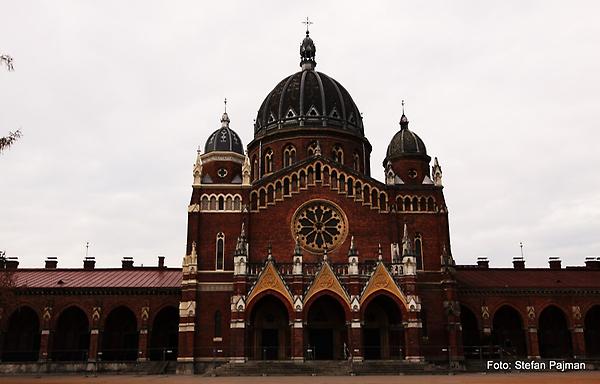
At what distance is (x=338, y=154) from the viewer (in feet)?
203

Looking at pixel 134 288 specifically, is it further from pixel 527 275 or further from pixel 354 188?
pixel 527 275

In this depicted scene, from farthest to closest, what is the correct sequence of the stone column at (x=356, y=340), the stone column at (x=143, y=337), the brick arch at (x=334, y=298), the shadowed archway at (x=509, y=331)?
the shadowed archway at (x=509, y=331) → the stone column at (x=143, y=337) → the brick arch at (x=334, y=298) → the stone column at (x=356, y=340)

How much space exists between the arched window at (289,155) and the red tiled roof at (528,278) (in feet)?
65.3

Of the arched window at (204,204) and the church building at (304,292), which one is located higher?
the arched window at (204,204)

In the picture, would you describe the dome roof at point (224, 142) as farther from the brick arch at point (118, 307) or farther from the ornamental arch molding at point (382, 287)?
the ornamental arch molding at point (382, 287)

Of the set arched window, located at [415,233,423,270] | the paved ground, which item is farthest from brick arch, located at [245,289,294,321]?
arched window, located at [415,233,423,270]

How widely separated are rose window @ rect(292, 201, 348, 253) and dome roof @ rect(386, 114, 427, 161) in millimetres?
11886

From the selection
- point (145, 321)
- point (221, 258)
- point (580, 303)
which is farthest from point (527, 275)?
point (145, 321)

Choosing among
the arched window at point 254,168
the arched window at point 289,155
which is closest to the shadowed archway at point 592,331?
the arched window at point 289,155

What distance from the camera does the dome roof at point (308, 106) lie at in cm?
6256

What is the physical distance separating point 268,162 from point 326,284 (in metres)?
20.6

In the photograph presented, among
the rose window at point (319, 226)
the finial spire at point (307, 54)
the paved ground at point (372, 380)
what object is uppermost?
the finial spire at point (307, 54)

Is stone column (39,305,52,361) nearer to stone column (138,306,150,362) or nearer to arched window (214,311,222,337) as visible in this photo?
stone column (138,306,150,362)

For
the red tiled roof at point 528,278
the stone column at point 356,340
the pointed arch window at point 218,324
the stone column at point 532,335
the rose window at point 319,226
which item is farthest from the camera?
the red tiled roof at point 528,278
